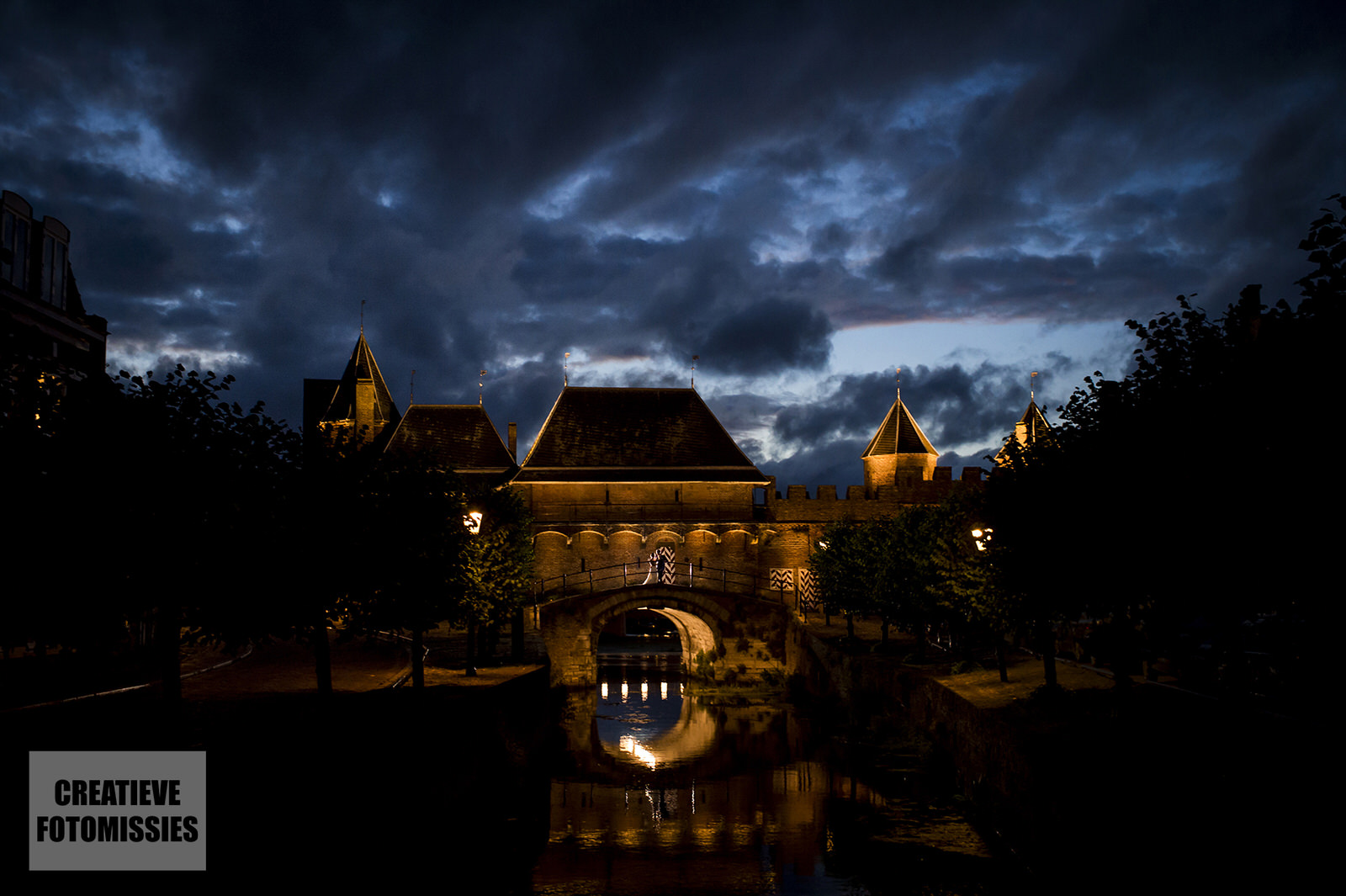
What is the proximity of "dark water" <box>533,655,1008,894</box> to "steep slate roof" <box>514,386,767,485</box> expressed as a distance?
18.7 m

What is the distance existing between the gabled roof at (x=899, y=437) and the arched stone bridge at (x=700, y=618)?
2185 centimetres

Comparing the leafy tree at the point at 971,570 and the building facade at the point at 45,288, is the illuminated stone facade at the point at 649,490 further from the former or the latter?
the leafy tree at the point at 971,570

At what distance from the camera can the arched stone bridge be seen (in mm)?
39750

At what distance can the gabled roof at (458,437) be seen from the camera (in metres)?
52.5

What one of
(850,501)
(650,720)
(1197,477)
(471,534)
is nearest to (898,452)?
(850,501)

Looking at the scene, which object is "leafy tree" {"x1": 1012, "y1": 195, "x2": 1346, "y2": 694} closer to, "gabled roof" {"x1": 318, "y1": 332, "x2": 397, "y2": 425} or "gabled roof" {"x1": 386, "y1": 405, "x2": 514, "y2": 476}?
"gabled roof" {"x1": 386, "y1": 405, "x2": 514, "y2": 476}

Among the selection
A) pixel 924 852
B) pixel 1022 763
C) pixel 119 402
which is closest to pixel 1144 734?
pixel 1022 763

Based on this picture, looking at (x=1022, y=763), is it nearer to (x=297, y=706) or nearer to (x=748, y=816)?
(x=748, y=816)

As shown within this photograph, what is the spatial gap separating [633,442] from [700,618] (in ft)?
43.0

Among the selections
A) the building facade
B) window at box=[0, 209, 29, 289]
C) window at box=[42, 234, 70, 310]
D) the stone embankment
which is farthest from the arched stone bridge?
window at box=[0, 209, 29, 289]

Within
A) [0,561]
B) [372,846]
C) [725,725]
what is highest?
[0,561]

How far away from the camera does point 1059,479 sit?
1812 cm

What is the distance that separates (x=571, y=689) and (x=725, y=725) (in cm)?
879

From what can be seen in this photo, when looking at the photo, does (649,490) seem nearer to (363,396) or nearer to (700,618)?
(700,618)
